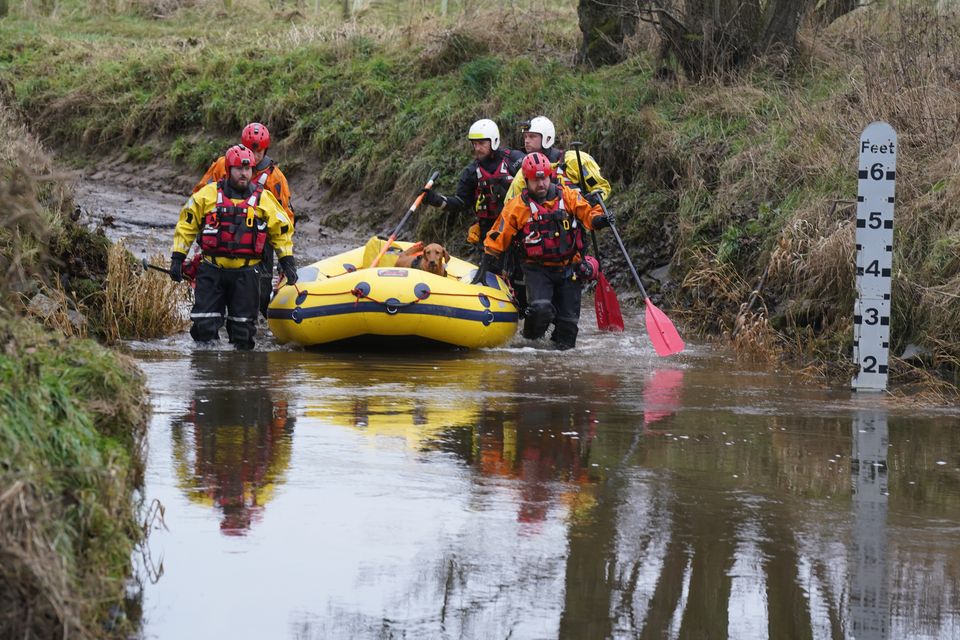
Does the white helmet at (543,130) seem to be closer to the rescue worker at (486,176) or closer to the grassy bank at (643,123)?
the rescue worker at (486,176)

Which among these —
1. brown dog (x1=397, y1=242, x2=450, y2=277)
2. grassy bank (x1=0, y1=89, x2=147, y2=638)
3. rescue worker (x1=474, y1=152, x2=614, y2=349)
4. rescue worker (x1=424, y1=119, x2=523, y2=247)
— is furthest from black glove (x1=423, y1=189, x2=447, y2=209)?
grassy bank (x1=0, y1=89, x2=147, y2=638)

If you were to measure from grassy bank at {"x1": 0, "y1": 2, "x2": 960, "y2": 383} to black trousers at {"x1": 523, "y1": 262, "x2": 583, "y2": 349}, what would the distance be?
1399mm

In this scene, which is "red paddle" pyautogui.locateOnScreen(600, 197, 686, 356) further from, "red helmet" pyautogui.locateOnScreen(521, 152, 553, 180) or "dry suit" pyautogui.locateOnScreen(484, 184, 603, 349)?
"red helmet" pyautogui.locateOnScreen(521, 152, 553, 180)

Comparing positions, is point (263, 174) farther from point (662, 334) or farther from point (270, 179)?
point (662, 334)

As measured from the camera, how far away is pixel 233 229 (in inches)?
427

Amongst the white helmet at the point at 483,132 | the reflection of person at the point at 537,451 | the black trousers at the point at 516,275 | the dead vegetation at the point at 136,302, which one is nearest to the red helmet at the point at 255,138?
the dead vegetation at the point at 136,302

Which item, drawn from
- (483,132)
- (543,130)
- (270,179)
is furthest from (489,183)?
(270,179)

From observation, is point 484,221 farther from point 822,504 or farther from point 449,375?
point 822,504

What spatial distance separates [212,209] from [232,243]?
0.99 feet

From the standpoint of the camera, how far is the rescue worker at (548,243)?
11.5 m

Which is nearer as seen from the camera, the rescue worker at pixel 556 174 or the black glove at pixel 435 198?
the rescue worker at pixel 556 174

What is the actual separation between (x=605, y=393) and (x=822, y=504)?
314 cm

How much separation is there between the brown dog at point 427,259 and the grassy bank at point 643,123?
8.11 ft

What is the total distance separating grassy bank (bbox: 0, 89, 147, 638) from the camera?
3.63 metres
